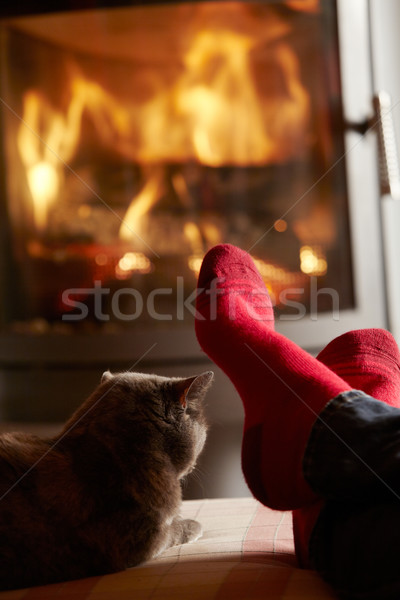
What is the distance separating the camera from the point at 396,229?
6.15 feet

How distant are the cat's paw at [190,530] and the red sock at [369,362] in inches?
6.9

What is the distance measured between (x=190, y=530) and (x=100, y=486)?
174 mm

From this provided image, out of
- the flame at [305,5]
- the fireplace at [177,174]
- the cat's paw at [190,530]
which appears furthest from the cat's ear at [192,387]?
the flame at [305,5]

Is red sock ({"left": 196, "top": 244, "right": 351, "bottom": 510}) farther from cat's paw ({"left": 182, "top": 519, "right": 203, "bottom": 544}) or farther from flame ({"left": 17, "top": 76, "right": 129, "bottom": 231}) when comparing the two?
flame ({"left": 17, "top": 76, "right": 129, "bottom": 231})

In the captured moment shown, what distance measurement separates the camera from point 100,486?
0.67 meters

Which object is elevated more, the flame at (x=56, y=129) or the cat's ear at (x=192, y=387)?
the flame at (x=56, y=129)

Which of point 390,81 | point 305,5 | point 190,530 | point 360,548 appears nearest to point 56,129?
point 305,5

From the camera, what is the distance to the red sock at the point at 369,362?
0.73m

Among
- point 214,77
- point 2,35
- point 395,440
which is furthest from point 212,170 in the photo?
point 395,440

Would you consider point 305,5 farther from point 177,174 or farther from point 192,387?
point 192,387

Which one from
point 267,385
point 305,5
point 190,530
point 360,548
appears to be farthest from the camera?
point 305,5

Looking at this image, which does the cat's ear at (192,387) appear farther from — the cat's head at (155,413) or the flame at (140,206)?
the flame at (140,206)

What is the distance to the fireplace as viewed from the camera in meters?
1.67

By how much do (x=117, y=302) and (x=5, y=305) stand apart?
34cm
